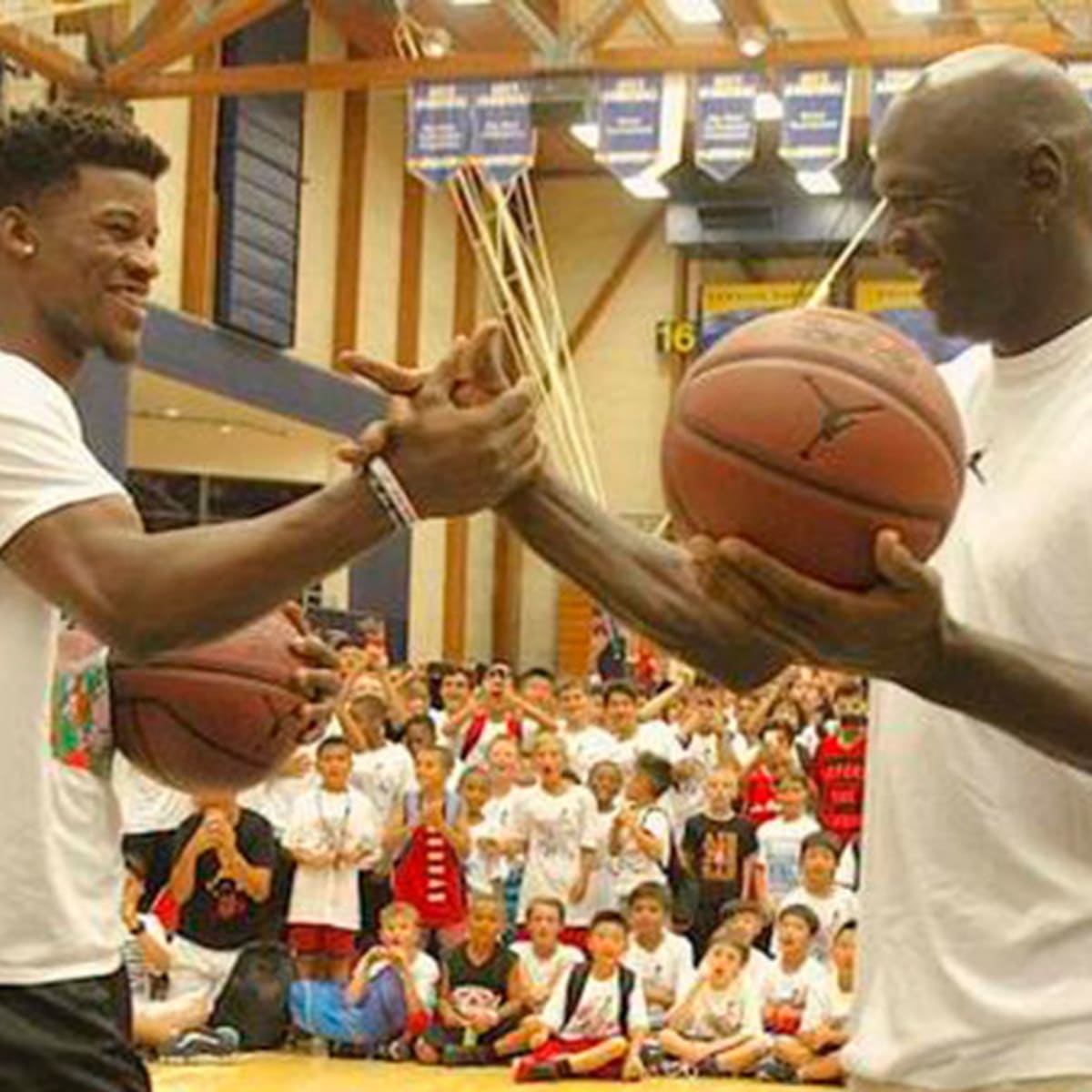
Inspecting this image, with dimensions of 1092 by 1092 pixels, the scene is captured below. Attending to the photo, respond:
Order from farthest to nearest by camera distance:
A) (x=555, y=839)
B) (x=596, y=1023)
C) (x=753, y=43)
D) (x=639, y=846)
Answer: (x=753, y=43) → (x=555, y=839) → (x=639, y=846) → (x=596, y=1023)

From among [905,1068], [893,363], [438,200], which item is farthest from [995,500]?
[438,200]

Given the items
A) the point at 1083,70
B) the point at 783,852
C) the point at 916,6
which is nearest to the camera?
the point at 783,852

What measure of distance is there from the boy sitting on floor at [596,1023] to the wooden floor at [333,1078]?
0.09m

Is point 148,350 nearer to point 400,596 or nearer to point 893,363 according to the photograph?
point 400,596

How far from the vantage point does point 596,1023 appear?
1035 cm

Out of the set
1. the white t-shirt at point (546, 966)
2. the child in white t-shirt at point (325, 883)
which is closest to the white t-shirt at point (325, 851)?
the child in white t-shirt at point (325, 883)

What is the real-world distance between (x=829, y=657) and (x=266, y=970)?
9.00 meters

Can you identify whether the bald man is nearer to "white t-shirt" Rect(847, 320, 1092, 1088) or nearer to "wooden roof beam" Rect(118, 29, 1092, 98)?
"white t-shirt" Rect(847, 320, 1092, 1088)

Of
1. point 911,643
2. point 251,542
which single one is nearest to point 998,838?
point 911,643

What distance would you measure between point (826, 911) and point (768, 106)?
8.86 m

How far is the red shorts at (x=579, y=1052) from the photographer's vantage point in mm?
10266

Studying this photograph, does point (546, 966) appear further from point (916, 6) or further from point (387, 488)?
point (916, 6)

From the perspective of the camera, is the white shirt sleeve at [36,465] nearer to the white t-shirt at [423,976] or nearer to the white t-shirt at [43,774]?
the white t-shirt at [43,774]

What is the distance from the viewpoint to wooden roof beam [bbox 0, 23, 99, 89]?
16.3 m
